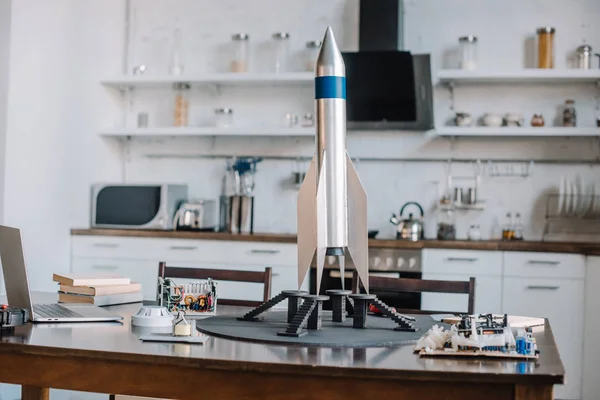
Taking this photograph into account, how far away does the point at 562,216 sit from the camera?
5.14 m

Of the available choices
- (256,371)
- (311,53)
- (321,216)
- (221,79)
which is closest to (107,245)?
(221,79)

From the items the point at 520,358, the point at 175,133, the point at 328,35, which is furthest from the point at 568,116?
the point at 520,358

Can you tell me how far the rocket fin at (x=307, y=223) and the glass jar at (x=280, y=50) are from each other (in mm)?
2968

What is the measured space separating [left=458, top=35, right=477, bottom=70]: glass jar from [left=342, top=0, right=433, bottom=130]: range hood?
218 millimetres

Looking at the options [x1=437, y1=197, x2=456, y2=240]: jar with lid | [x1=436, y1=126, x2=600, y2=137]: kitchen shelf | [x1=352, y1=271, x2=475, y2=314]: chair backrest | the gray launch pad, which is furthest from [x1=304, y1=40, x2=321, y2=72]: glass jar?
the gray launch pad

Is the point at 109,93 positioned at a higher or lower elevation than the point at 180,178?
higher

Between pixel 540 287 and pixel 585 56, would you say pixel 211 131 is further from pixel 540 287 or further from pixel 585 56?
pixel 585 56

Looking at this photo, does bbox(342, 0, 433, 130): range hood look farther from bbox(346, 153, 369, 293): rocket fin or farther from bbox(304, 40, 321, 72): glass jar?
bbox(346, 153, 369, 293): rocket fin

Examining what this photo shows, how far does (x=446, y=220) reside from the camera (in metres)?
5.28

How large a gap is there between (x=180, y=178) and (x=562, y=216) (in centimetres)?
255

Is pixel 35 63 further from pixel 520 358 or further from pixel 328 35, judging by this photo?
pixel 520 358

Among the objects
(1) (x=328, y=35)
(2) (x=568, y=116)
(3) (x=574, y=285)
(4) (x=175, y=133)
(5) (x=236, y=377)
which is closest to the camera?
(5) (x=236, y=377)

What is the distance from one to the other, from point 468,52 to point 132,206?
92.3 inches

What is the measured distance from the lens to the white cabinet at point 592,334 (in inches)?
177
